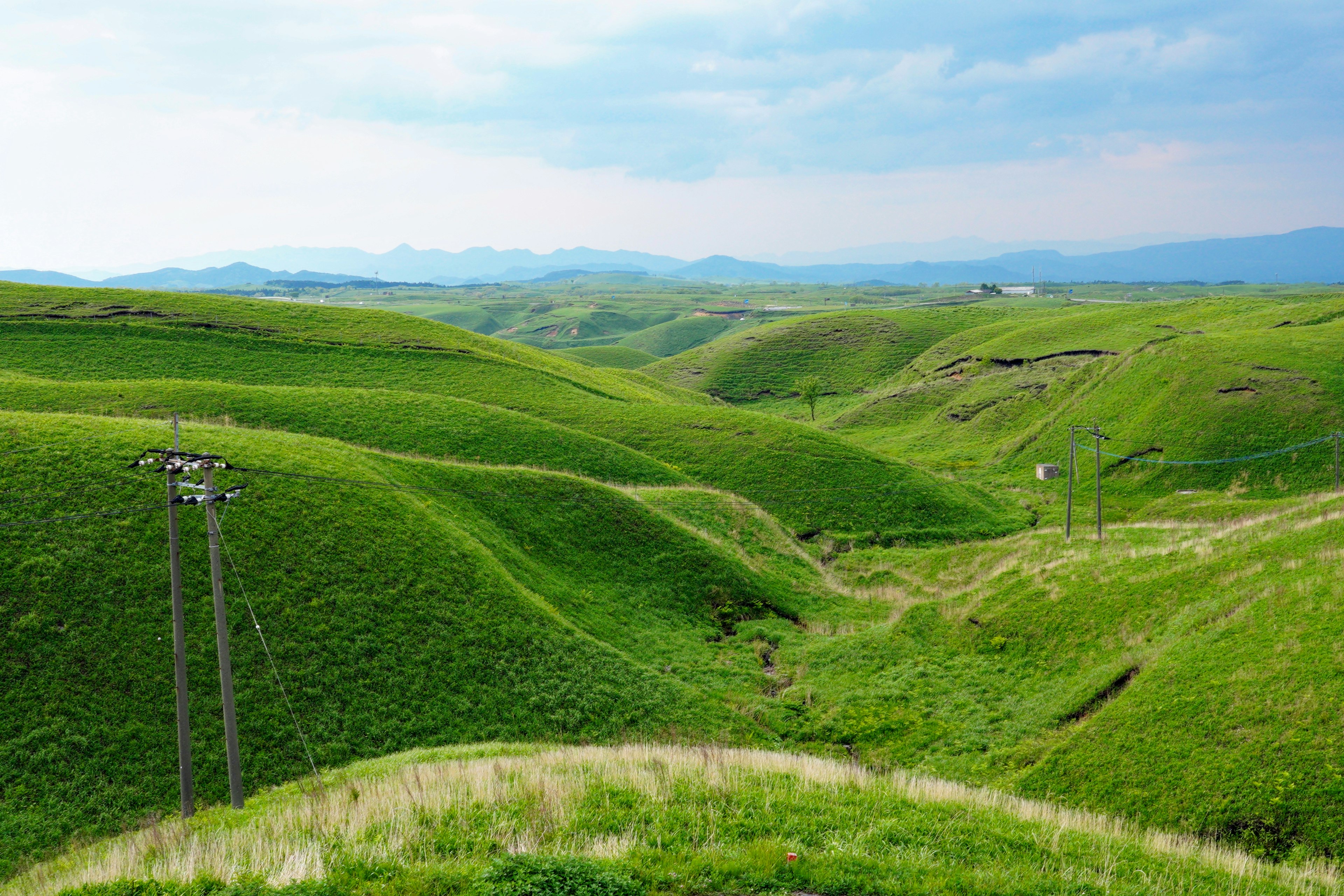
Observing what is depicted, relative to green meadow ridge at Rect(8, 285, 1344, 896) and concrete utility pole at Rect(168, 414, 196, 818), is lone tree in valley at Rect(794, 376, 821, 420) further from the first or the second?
concrete utility pole at Rect(168, 414, 196, 818)

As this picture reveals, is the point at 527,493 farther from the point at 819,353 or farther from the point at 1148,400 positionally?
the point at 819,353

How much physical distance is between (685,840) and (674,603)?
23.9 metres

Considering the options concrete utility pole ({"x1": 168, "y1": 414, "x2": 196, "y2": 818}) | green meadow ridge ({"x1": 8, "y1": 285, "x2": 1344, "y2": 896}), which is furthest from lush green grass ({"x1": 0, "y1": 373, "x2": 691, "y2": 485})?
concrete utility pole ({"x1": 168, "y1": 414, "x2": 196, "y2": 818})

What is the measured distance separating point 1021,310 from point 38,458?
7992 inches

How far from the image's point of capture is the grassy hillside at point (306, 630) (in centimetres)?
1991

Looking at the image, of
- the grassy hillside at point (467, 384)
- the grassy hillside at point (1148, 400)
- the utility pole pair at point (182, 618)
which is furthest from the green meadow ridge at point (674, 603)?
the utility pole pair at point (182, 618)

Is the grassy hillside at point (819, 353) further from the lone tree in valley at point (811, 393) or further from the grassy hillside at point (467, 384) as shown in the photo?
the grassy hillside at point (467, 384)

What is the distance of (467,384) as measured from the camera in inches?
2891

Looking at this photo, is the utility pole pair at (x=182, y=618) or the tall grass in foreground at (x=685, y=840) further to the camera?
the utility pole pair at (x=182, y=618)

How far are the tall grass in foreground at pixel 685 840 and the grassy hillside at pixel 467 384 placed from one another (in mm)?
35187

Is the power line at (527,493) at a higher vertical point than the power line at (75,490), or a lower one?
lower

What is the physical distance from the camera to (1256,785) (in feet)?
56.5

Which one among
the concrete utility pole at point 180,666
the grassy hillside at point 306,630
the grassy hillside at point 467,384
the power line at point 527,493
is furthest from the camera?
the grassy hillside at point 467,384

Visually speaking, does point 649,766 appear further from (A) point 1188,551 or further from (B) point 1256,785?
(A) point 1188,551
